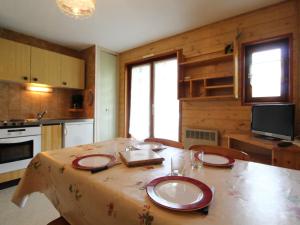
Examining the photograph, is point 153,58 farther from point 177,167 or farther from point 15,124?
point 177,167

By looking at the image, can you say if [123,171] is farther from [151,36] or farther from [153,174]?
[151,36]

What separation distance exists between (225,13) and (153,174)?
239 centimetres

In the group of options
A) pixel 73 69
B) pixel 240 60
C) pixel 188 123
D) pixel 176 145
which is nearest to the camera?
pixel 176 145

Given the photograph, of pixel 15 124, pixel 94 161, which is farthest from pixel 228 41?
pixel 15 124

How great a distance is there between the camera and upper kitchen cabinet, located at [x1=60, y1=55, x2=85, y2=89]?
3232 mm

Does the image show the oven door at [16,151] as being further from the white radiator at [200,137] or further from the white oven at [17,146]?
the white radiator at [200,137]

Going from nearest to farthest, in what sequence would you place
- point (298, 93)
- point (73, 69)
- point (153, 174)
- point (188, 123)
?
point (153, 174) < point (298, 93) < point (188, 123) < point (73, 69)

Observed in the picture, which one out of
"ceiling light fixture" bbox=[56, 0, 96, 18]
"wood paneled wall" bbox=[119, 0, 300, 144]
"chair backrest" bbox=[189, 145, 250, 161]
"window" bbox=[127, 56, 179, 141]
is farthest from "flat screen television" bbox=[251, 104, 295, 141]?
"ceiling light fixture" bbox=[56, 0, 96, 18]

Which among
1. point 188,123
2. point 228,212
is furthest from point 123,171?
point 188,123

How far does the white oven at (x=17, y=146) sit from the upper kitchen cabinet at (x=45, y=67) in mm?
890

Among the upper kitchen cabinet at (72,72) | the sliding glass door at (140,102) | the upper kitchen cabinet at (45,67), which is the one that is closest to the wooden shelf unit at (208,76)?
the sliding glass door at (140,102)

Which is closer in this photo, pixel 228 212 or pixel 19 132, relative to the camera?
pixel 228 212

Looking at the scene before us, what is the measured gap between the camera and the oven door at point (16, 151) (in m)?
2.25

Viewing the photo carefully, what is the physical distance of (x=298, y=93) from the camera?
193 centimetres
